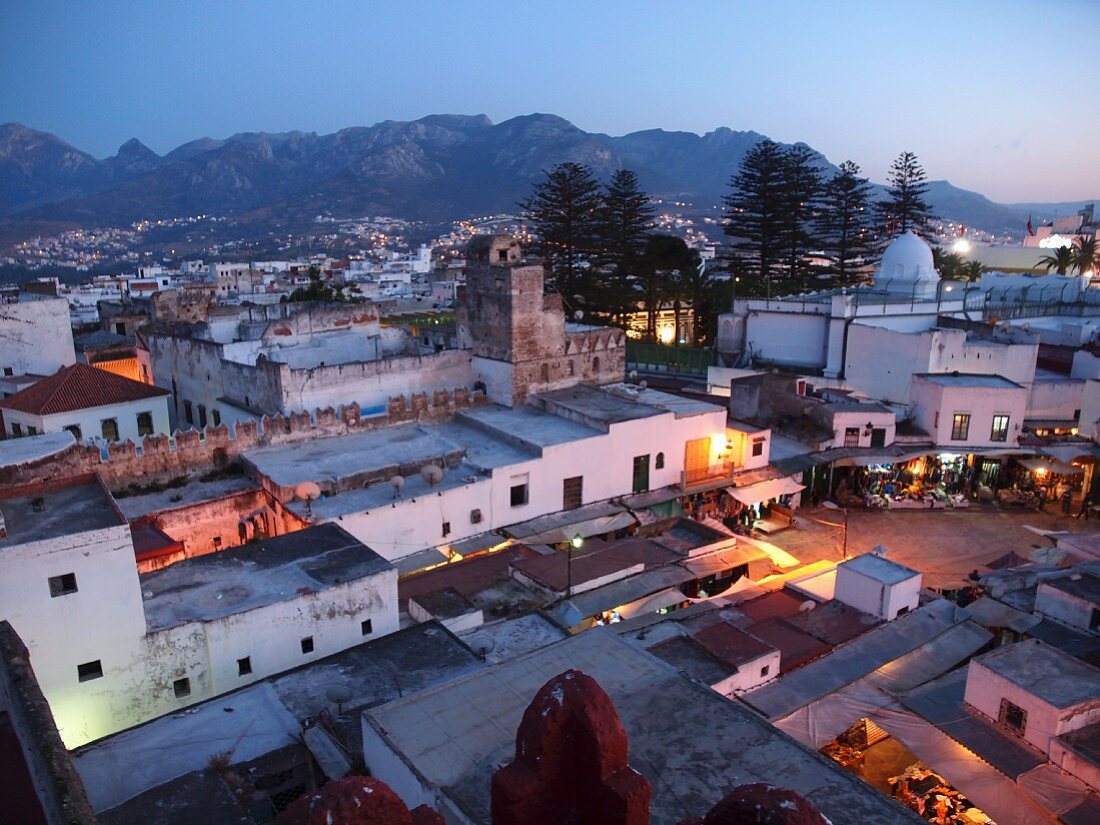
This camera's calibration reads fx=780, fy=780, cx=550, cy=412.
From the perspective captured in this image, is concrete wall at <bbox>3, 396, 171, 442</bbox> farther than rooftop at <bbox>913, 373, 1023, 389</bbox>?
No

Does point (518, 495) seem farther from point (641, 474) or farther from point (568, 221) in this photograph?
point (568, 221)

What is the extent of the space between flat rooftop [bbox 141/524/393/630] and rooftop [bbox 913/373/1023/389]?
18.9 meters

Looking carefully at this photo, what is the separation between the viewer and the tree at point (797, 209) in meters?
42.8

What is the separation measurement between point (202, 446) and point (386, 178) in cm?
14025

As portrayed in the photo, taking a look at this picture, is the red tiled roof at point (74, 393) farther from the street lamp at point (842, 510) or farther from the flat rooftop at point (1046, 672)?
the flat rooftop at point (1046, 672)

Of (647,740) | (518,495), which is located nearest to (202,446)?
(518,495)

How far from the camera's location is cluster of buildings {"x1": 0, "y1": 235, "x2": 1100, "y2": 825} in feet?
25.7

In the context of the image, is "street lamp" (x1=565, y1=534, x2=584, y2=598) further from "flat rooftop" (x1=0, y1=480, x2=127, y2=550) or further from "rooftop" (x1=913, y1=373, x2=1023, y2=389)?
"rooftop" (x1=913, y1=373, x2=1023, y2=389)

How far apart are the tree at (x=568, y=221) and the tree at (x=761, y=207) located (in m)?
8.28

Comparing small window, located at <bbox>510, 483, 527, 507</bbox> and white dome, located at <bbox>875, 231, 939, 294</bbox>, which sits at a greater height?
white dome, located at <bbox>875, 231, 939, 294</bbox>

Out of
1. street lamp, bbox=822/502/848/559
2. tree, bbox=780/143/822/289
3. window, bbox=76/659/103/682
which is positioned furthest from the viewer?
tree, bbox=780/143/822/289

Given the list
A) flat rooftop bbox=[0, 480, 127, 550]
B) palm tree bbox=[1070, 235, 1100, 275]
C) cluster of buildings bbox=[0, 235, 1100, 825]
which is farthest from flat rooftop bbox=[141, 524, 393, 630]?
palm tree bbox=[1070, 235, 1100, 275]

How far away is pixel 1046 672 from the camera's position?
11094mm

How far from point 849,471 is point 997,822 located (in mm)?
15056
